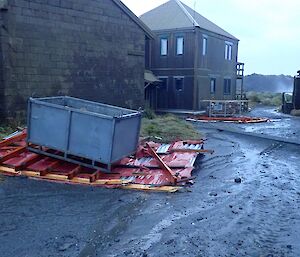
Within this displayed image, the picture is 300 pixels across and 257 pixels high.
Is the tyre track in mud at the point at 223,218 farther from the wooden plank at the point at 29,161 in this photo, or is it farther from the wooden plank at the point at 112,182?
the wooden plank at the point at 29,161

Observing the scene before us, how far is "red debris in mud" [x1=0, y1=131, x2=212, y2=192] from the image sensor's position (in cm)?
846

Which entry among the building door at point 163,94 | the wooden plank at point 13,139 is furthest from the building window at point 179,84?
the wooden plank at point 13,139

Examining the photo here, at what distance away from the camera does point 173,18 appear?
28391mm

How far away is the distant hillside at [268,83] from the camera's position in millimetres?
80600

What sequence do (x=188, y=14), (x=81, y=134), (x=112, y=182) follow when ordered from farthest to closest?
(x=188, y=14)
(x=81, y=134)
(x=112, y=182)

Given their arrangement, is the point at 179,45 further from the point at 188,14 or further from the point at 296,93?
the point at 296,93

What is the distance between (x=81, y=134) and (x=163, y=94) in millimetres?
20000

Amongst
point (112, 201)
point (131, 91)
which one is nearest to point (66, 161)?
point (112, 201)

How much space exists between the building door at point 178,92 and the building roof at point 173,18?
3852 millimetres

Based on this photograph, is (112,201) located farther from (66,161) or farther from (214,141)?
(214,141)

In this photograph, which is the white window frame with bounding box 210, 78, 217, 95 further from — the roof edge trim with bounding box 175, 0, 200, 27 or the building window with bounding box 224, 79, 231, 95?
the roof edge trim with bounding box 175, 0, 200, 27

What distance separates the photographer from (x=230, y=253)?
207 inches

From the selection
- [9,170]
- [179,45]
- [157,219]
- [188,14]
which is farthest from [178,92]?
[157,219]

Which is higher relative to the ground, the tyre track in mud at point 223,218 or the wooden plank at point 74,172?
the wooden plank at point 74,172
